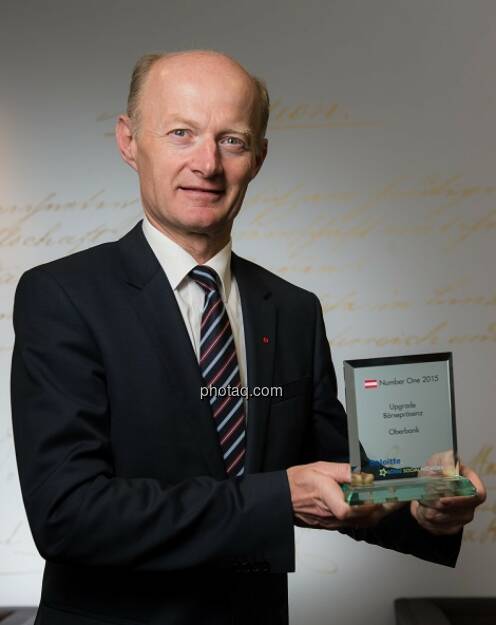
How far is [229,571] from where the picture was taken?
1.87 meters

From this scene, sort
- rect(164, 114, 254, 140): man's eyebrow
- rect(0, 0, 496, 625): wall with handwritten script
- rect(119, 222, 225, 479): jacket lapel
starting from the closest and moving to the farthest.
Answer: rect(119, 222, 225, 479): jacket lapel < rect(164, 114, 254, 140): man's eyebrow < rect(0, 0, 496, 625): wall with handwritten script

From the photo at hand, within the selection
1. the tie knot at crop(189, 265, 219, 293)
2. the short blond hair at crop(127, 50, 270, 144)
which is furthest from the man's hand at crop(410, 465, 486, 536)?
the short blond hair at crop(127, 50, 270, 144)

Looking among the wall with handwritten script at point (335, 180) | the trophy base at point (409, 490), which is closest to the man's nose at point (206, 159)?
the trophy base at point (409, 490)

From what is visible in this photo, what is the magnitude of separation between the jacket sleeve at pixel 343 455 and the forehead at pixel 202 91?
0.57 metres

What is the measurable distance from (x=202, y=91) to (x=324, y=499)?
2.89 feet

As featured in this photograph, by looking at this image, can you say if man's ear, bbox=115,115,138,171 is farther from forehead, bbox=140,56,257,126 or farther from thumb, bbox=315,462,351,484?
thumb, bbox=315,462,351,484

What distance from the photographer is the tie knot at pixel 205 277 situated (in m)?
2.01

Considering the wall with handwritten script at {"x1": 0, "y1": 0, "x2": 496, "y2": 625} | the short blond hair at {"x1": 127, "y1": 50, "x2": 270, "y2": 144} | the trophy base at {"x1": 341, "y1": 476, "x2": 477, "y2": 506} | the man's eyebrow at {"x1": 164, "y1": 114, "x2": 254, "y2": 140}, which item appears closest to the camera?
the trophy base at {"x1": 341, "y1": 476, "x2": 477, "y2": 506}

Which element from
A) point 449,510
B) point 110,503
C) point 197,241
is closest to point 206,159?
point 197,241

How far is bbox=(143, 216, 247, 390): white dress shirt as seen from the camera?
6.52 ft

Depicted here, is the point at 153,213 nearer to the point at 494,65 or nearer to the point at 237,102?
the point at 237,102

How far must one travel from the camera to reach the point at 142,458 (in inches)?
71.9

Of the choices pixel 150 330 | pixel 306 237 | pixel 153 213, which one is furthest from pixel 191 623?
pixel 306 237

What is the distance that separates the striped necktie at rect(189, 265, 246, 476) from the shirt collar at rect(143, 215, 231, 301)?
10 cm
